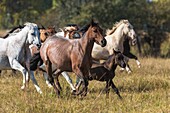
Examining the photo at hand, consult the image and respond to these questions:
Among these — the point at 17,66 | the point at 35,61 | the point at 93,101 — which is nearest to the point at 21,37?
the point at 17,66

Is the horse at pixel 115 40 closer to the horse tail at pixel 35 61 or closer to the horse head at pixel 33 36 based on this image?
the horse tail at pixel 35 61

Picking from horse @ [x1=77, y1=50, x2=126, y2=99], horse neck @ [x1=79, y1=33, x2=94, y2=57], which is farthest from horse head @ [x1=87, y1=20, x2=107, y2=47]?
horse @ [x1=77, y1=50, x2=126, y2=99]

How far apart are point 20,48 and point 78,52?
1877mm

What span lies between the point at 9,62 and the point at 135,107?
3.84 metres

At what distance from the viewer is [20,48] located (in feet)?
34.9

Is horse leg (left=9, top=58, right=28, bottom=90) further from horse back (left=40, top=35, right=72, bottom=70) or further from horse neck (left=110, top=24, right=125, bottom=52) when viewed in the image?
horse neck (left=110, top=24, right=125, bottom=52)

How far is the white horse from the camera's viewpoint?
418 inches

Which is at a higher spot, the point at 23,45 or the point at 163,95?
the point at 23,45

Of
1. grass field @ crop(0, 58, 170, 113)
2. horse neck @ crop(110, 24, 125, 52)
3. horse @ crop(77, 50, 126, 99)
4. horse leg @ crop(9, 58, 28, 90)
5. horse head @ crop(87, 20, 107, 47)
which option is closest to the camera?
grass field @ crop(0, 58, 170, 113)

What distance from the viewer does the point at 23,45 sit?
1074 cm

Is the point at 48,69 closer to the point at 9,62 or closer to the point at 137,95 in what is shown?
the point at 9,62

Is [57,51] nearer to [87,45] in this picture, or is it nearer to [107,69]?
[87,45]

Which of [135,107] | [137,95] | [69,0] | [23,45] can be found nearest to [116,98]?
[137,95]

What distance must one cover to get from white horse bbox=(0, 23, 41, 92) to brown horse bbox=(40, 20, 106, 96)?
2.25 feet
